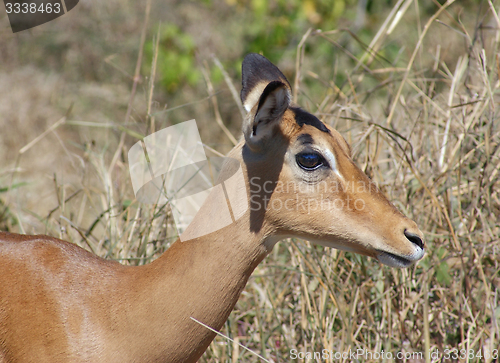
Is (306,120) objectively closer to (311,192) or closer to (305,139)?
(305,139)

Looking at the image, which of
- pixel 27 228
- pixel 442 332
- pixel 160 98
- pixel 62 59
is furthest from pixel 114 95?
pixel 442 332

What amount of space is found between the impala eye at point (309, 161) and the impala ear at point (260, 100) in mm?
171

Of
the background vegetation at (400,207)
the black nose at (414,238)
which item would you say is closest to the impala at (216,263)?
the black nose at (414,238)

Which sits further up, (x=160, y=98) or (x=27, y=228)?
(x=160, y=98)

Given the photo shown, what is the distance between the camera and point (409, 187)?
3.72 m

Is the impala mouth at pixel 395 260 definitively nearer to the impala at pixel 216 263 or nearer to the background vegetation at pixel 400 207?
the impala at pixel 216 263

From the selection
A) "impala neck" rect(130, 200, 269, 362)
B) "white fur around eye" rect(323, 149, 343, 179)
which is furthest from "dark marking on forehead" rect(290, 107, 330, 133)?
"impala neck" rect(130, 200, 269, 362)

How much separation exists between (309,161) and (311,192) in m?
0.13

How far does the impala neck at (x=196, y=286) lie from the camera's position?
2266 mm

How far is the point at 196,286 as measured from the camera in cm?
229

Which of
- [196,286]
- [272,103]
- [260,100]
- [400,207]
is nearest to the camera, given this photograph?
[260,100]

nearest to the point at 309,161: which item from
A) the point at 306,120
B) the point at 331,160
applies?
the point at 331,160

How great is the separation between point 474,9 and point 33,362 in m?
8.57

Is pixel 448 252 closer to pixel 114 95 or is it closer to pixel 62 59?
pixel 114 95
